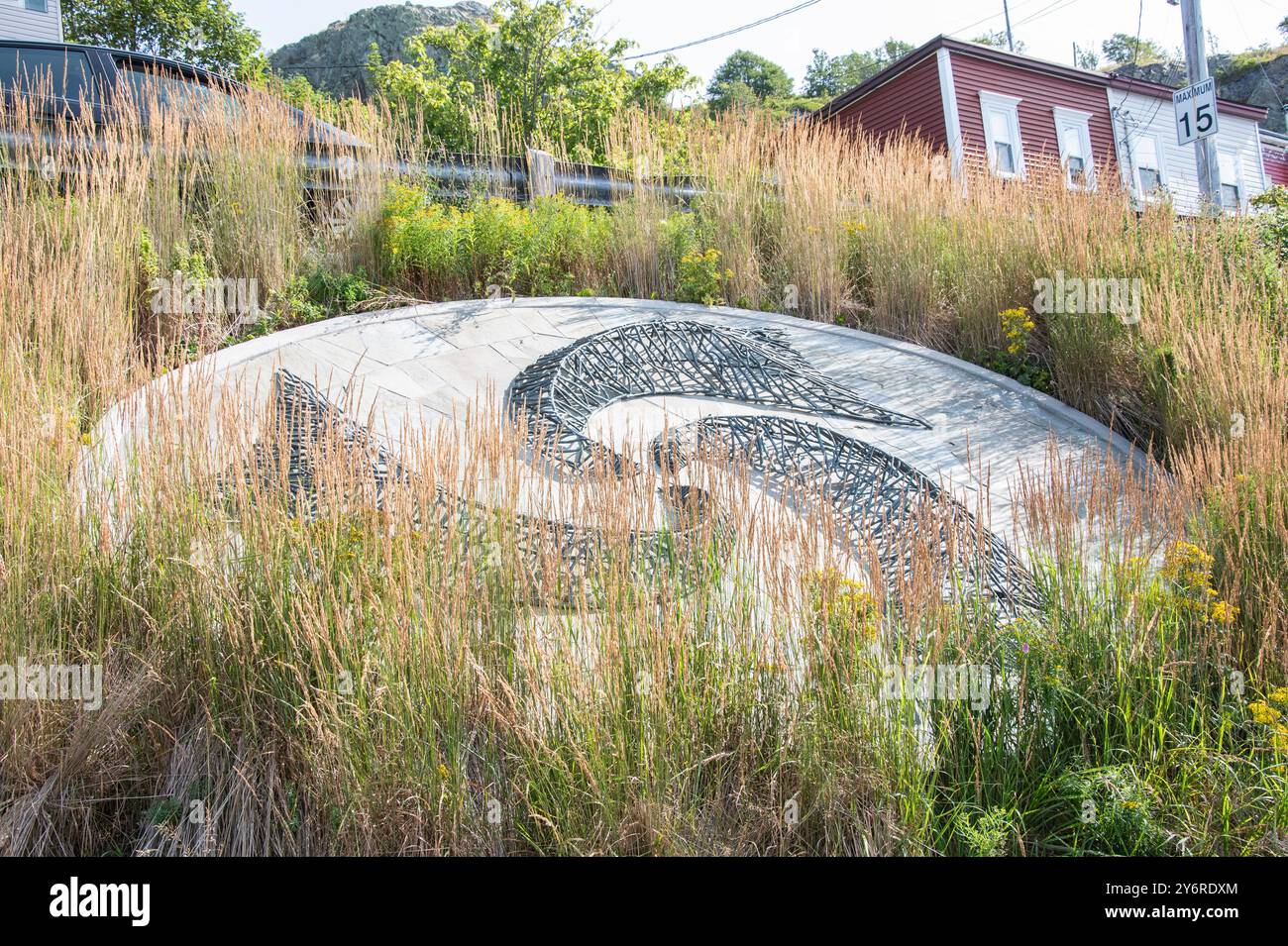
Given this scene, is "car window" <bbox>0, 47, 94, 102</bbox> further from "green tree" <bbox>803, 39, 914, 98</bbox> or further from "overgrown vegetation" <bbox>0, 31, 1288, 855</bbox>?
"green tree" <bbox>803, 39, 914, 98</bbox>

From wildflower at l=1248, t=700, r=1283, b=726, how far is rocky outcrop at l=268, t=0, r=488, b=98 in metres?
32.4

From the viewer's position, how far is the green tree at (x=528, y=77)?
13.7m

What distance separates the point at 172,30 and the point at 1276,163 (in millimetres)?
28912

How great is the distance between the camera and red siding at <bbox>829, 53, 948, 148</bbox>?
18516 mm

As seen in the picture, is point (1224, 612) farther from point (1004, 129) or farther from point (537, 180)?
point (1004, 129)

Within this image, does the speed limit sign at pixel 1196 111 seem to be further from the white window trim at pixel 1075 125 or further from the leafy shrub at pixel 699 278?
the white window trim at pixel 1075 125

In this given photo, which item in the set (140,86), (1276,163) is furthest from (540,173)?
(1276,163)

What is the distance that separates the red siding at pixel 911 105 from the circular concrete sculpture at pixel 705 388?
13032 mm

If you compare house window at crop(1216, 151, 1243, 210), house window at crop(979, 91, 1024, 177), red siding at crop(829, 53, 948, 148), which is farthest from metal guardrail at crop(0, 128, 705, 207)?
house window at crop(1216, 151, 1243, 210)
